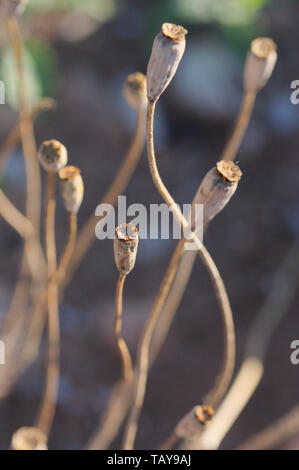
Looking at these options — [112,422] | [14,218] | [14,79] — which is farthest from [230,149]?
[14,79]

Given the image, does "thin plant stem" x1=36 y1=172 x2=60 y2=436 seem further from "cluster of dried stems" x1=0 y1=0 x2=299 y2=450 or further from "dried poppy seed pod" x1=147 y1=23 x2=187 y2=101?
"dried poppy seed pod" x1=147 y1=23 x2=187 y2=101

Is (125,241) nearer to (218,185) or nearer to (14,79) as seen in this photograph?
(218,185)

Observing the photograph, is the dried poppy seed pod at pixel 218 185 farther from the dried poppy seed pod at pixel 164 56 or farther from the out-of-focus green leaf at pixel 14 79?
the out-of-focus green leaf at pixel 14 79

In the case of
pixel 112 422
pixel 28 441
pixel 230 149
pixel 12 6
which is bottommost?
pixel 112 422

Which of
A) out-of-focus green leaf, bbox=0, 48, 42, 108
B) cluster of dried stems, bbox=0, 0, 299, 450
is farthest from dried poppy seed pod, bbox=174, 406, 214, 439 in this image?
out-of-focus green leaf, bbox=0, 48, 42, 108

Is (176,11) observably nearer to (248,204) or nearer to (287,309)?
(248,204)

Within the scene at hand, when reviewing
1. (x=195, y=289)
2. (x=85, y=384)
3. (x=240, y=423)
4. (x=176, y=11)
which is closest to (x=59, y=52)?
(x=176, y=11)
